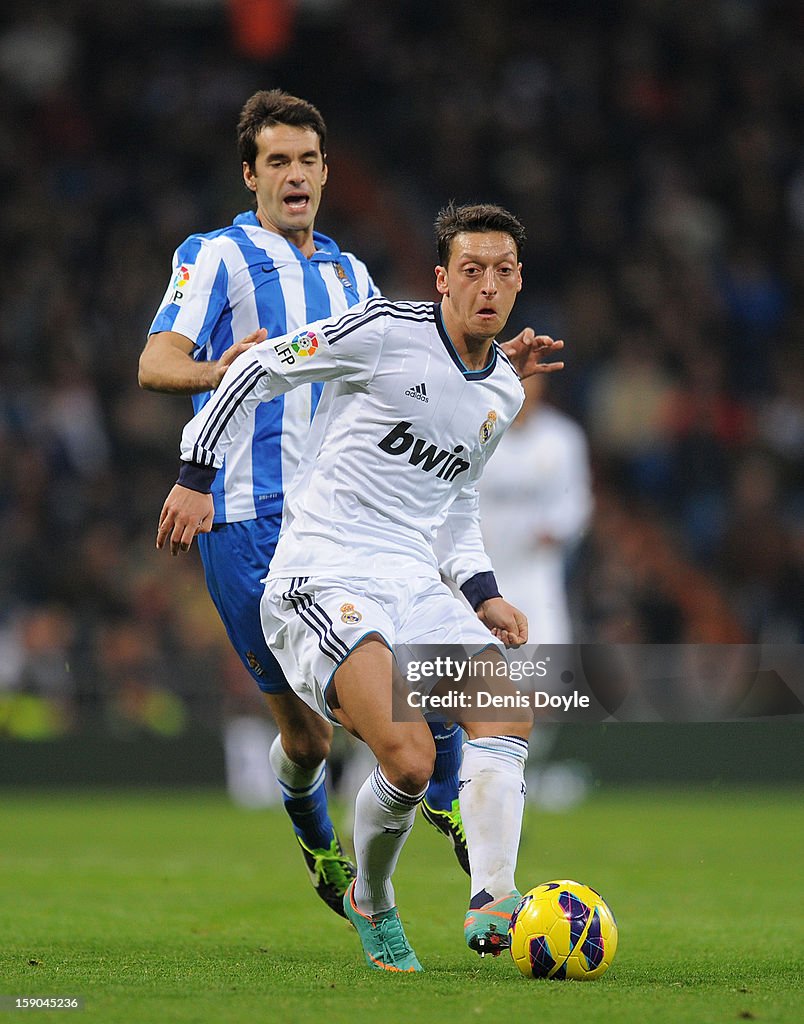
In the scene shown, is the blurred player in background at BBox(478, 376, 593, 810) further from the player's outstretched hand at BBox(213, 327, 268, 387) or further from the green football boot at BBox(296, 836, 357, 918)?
the player's outstretched hand at BBox(213, 327, 268, 387)

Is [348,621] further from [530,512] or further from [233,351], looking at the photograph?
[530,512]

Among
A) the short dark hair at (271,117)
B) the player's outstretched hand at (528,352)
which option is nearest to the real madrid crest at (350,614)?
the player's outstretched hand at (528,352)

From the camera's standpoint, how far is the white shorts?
15.2ft

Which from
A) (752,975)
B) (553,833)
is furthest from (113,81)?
(752,975)

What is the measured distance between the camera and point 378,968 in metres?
4.68

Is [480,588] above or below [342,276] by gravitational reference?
below

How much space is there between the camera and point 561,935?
14.4 feet

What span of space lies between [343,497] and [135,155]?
39.0 ft

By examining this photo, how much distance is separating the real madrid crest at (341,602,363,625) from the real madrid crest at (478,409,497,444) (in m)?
0.67

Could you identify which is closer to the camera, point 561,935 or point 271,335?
point 561,935

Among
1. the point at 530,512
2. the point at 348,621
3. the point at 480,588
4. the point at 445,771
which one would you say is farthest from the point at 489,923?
the point at 530,512

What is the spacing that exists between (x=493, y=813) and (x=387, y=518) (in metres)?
0.92

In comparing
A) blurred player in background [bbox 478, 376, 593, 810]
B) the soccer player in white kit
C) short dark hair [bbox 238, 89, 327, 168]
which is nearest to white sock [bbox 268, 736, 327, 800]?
the soccer player in white kit
